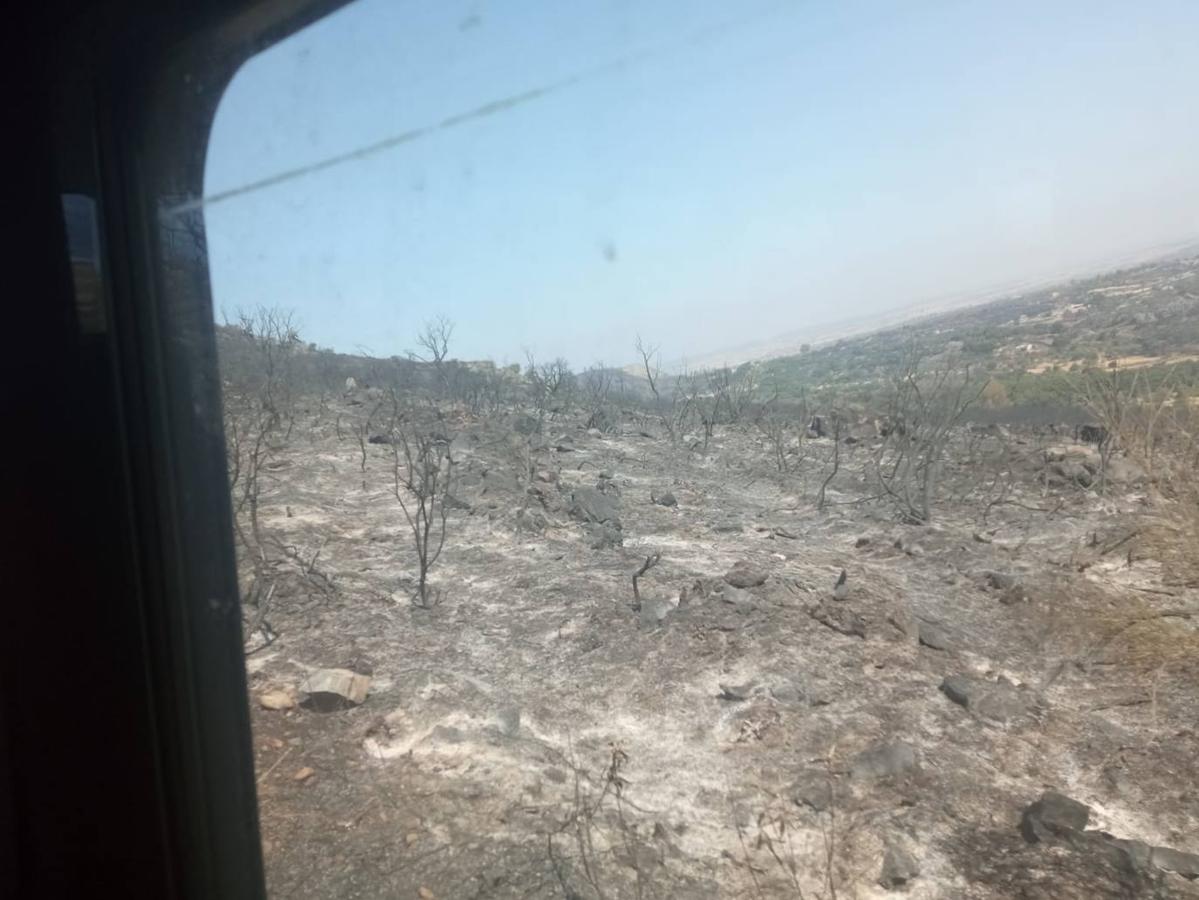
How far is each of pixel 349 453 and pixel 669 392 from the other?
215 cm

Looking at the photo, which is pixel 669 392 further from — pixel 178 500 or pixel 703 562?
pixel 178 500

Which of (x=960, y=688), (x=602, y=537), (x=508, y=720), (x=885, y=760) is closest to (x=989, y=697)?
(x=960, y=688)

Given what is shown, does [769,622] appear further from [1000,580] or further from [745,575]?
[1000,580]

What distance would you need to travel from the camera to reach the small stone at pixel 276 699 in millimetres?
3906

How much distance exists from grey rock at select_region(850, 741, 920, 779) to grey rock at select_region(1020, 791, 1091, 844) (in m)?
0.43

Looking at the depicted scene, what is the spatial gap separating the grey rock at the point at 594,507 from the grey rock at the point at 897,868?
105 inches

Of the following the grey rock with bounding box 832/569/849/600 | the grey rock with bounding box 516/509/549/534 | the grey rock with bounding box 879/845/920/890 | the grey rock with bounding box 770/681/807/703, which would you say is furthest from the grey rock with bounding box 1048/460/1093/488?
the grey rock with bounding box 516/509/549/534

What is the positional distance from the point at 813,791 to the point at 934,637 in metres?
0.93

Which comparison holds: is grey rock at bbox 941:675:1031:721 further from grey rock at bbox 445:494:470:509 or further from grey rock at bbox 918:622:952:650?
grey rock at bbox 445:494:470:509

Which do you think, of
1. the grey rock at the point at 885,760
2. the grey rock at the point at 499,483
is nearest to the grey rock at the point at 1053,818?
the grey rock at the point at 885,760

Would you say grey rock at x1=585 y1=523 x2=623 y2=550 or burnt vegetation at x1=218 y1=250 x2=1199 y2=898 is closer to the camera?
burnt vegetation at x1=218 y1=250 x2=1199 y2=898

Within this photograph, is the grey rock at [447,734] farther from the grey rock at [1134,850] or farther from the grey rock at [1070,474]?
the grey rock at [1070,474]

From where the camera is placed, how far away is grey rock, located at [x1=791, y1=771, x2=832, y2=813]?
9.98ft

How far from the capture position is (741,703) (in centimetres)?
368
